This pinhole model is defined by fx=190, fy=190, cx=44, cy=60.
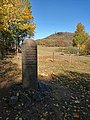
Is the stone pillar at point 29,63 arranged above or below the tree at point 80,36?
below

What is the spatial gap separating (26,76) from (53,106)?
6.06 ft

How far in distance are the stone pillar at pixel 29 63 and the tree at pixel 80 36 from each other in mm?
37503

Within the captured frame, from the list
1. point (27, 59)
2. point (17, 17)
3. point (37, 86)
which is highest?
point (17, 17)

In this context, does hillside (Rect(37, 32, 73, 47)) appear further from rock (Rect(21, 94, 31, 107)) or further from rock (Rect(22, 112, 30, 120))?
rock (Rect(22, 112, 30, 120))

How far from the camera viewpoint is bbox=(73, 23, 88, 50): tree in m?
44.8

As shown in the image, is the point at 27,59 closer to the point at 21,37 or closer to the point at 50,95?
the point at 50,95

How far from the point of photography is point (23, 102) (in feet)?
23.5

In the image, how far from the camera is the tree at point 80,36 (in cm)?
4481

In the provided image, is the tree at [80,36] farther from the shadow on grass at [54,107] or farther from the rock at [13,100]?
the rock at [13,100]

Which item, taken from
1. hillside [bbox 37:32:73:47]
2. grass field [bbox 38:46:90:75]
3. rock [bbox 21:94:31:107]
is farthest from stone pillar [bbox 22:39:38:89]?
hillside [bbox 37:32:73:47]

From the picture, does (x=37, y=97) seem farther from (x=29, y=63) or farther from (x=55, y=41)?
(x=55, y=41)

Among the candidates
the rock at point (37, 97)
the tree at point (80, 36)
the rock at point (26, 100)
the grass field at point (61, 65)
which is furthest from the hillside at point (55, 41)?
the rock at point (26, 100)

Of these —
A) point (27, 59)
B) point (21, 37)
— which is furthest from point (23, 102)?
point (21, 37)

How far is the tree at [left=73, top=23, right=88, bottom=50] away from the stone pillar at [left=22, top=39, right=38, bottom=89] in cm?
3750
